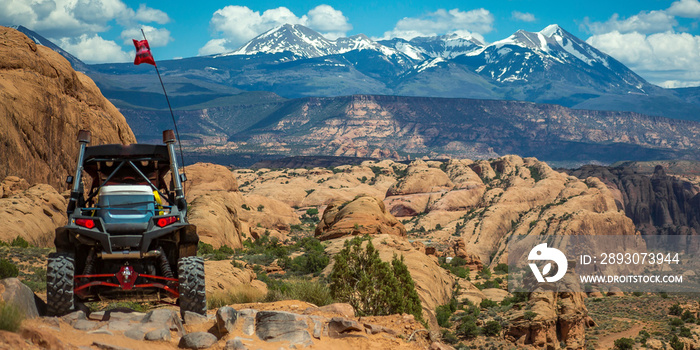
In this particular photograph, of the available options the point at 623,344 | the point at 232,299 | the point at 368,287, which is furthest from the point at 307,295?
the point at 623,344

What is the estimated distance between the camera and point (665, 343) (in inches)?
1496

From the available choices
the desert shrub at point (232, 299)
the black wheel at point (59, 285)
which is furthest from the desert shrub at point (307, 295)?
the black wheel at point (59, 285)

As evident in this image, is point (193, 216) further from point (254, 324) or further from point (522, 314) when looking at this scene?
point (254, 324)

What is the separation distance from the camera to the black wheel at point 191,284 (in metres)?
11.9

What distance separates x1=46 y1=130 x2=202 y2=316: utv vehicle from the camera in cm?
1134

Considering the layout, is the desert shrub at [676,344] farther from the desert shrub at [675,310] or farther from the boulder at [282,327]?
the boulder at [282,327]

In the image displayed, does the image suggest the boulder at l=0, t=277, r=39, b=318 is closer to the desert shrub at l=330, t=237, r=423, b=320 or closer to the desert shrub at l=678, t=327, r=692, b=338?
the desert shrub at l=330, t=237, r=423, b=320

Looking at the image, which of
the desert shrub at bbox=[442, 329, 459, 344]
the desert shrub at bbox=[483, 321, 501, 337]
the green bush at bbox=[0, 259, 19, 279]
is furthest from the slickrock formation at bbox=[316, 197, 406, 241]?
the green bush at bbox=[0, 259, 19, 279]

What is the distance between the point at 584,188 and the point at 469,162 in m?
36.3

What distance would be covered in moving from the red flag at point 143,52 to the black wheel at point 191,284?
499 centimetres

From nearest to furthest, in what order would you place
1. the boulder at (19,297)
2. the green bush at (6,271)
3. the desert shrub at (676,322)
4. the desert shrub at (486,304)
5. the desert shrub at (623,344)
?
the boulder at (19,297)
the green bush at (6,271)
the desert shrub at (623,344)
the desert shrub at (486,304)
the desert shrub at (676,322)

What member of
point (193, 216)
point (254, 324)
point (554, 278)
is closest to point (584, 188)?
point (554, 278)

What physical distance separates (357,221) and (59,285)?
39.2 metres

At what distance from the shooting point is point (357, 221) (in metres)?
50.0
